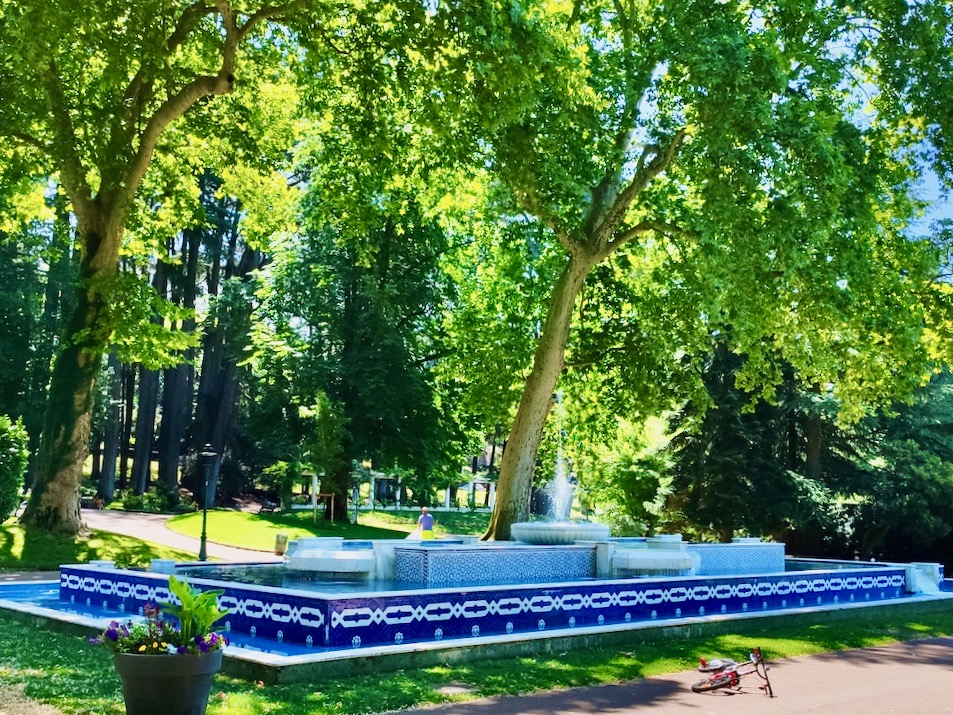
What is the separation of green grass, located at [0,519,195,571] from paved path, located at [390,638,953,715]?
47.0 ft

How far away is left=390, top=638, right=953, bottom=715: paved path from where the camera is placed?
9.31 metres

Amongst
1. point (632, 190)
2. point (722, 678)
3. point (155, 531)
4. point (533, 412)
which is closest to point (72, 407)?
point (533, 412)

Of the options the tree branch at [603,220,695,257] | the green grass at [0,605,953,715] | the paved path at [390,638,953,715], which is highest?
the tree branch at [603,220,695,257]

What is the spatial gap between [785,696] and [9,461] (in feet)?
76.6

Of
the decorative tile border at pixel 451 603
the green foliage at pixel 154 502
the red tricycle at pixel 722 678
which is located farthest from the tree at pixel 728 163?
the green foliage at pixel 154 502

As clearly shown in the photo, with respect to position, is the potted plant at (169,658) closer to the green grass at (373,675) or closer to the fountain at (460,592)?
the green grass at (373,675)

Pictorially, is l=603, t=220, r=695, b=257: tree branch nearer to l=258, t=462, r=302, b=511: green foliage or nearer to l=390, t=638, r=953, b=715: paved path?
l=390, t=638, r=953, b=715: paved path

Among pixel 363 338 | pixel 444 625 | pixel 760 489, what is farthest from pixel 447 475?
pixel 444 625

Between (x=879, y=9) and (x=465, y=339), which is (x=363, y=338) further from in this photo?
(x=879, y=9)

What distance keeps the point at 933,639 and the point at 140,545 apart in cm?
1790

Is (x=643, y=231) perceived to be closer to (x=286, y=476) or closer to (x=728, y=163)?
(x=728, y=163)

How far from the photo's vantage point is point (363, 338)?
39625 mm

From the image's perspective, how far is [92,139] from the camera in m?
24.2

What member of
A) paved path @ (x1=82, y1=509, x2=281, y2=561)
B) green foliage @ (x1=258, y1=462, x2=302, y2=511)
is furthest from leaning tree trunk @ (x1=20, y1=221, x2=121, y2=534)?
green foliage @ (x1=258, y1=462, x2=302, y2=511)
